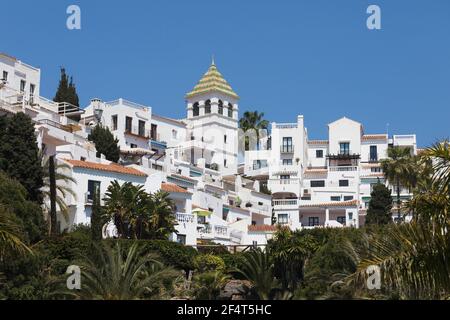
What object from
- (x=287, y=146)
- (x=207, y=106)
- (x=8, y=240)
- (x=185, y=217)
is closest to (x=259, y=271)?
(x=185, y=217)

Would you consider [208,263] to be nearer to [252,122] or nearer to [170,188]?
[170,188]

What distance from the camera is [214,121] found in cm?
11494

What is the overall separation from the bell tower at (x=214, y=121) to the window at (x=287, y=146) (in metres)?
6.73

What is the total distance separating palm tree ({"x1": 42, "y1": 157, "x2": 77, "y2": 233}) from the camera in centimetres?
5244

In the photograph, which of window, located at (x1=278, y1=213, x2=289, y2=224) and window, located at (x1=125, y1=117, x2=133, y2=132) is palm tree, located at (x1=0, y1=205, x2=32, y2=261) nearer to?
window, located at (x1=125, y1=117, x2=133, y2=132)

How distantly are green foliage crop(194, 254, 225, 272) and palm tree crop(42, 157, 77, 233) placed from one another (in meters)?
9.32

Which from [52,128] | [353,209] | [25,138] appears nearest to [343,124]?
[353,209]

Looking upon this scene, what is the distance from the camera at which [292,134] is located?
112000 mm

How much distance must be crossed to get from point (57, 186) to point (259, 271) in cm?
1774

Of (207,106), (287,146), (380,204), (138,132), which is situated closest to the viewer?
(380,204)

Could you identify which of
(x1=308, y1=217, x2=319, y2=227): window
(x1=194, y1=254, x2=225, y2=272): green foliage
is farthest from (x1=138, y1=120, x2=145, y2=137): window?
(x1=194, y1=254, x2=225, y2=272): green foliage
